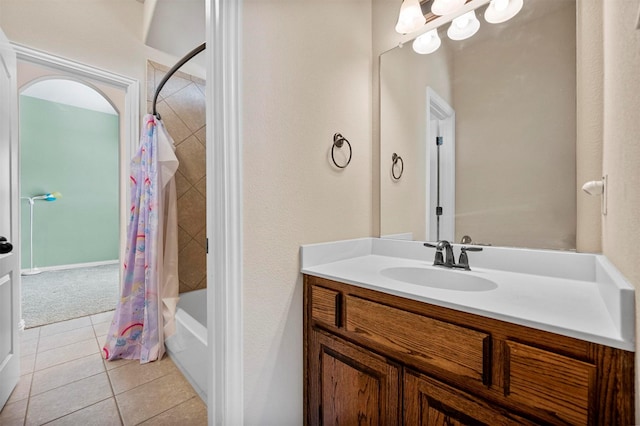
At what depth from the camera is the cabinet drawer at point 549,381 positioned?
591 mm

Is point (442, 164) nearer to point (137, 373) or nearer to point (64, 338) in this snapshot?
point (137, 373)

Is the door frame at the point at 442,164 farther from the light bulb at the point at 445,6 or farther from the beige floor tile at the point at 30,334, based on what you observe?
the beige floor tile at the point at 30,334

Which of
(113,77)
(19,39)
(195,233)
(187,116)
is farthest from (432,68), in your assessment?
(19,39)

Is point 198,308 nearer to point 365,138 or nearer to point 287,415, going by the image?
point 287,415

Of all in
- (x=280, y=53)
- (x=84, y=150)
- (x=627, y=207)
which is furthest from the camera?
(x=84, y=150)

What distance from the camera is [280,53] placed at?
1.15 metres

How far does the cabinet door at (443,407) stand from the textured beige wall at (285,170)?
53 cm

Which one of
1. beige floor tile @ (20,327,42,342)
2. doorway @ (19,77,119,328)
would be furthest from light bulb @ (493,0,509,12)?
doorway @ (19,77,119,328)

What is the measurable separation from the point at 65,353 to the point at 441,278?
2.48 metres

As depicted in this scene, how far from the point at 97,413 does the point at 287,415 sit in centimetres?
96

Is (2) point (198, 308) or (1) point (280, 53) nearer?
(1) point (280, 53)

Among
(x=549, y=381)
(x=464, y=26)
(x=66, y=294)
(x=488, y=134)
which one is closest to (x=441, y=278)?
(x=549, y=381)

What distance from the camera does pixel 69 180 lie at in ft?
14.6

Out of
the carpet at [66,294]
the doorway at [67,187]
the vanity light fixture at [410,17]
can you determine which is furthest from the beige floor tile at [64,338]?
the vanity light fixture at [410,17]
